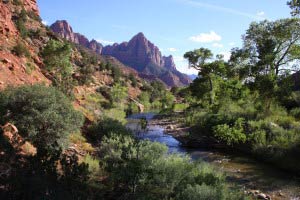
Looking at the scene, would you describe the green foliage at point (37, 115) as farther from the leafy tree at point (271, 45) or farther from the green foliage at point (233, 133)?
the leafy tree at point (271, 45)

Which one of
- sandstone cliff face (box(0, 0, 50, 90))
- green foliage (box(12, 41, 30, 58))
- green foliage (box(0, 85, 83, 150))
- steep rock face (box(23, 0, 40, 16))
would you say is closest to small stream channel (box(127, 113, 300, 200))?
green foliage (box(0, 85, 83, 150))

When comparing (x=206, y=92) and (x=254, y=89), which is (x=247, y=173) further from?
(x=206, y=92)

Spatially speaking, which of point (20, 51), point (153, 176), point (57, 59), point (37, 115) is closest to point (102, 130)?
point (37, 115)

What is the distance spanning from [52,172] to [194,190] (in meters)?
4.09

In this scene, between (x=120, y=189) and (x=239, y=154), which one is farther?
(x=239, y=154)

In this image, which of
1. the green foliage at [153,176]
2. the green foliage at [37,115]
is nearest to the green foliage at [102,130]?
the green foliage at [37,115]

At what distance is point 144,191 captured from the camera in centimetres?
1034

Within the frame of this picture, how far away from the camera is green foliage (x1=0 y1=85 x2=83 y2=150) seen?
13.6 m

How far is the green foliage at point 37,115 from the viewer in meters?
13.6

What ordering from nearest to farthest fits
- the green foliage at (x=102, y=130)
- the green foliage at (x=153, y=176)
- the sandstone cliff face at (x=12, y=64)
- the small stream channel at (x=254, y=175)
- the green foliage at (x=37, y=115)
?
1. the green foliage at (x=153, y=176)
2. the green foliage at (x=37, y=115)
3. the small stream channel at (x=254, y=175)
4. the green foliage at (x=102, y=130)
5. the sandstone cliff face at (x=12, y=64)

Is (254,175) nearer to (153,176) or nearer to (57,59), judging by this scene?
(153,176)

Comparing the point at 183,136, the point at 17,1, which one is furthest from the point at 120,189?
the point at 17,1

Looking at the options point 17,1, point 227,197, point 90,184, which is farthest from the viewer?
point 17,1

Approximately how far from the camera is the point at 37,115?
1371cm
